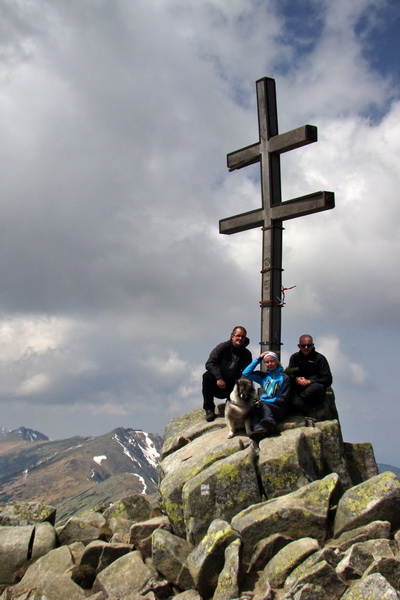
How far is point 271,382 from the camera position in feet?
45.0

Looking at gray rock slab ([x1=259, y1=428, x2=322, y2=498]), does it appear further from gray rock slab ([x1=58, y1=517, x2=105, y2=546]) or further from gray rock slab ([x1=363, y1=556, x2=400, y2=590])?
gray rock slab ([x1=58, y1=517, x2=105, y2=546])

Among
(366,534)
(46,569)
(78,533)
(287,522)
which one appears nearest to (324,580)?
(366,534)

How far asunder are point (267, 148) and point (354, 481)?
10777 mm

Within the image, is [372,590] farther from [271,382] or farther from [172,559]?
[271,382]

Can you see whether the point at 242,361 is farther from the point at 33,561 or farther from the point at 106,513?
the point at 33,561

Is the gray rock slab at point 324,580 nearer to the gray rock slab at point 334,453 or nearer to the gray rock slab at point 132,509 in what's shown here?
the gray rock slab at point 334,453

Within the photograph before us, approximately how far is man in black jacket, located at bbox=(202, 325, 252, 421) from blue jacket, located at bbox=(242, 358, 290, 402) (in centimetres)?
113

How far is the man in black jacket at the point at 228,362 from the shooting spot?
1505cm

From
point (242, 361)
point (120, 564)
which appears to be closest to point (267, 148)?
point (242, 361)

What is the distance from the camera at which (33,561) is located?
12.3m

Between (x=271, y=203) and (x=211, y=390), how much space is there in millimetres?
6554

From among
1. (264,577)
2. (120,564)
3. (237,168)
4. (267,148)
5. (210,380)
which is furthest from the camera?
(237,168)

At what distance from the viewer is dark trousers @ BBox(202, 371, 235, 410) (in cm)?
1507

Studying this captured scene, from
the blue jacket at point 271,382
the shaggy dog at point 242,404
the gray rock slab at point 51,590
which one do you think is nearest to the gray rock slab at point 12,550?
the gray rock slab at point 51,590
